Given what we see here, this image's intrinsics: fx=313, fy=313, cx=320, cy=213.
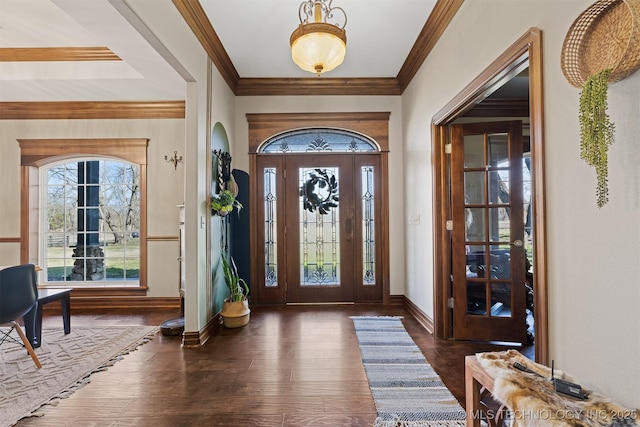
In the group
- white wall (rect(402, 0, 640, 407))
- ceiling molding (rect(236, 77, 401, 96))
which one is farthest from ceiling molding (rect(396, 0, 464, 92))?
white wall (rect(402, 0, 640, 407))

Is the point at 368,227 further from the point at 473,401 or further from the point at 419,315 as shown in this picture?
the point at 473,401

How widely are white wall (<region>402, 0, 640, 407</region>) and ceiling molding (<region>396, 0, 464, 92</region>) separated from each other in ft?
1.95

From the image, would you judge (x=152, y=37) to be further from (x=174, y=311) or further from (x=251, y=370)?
(x=174, y=311)

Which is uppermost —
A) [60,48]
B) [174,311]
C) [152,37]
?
[60,48]

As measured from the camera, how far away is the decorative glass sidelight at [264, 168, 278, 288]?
4.52 metres

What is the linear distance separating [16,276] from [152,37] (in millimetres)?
2246

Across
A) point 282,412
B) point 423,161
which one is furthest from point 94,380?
point 423,161

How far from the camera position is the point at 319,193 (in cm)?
452

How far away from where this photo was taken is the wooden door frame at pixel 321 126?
445 centimetres

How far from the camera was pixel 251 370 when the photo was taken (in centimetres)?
254

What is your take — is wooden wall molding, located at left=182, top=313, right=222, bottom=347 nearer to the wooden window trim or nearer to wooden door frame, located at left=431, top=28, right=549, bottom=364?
the wooden window trim

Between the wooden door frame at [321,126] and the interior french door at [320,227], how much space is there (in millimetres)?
86

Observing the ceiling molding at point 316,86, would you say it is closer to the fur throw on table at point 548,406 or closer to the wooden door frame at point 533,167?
the wooden door frame at point 533,167

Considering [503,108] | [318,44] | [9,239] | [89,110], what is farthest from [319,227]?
[9,239]
